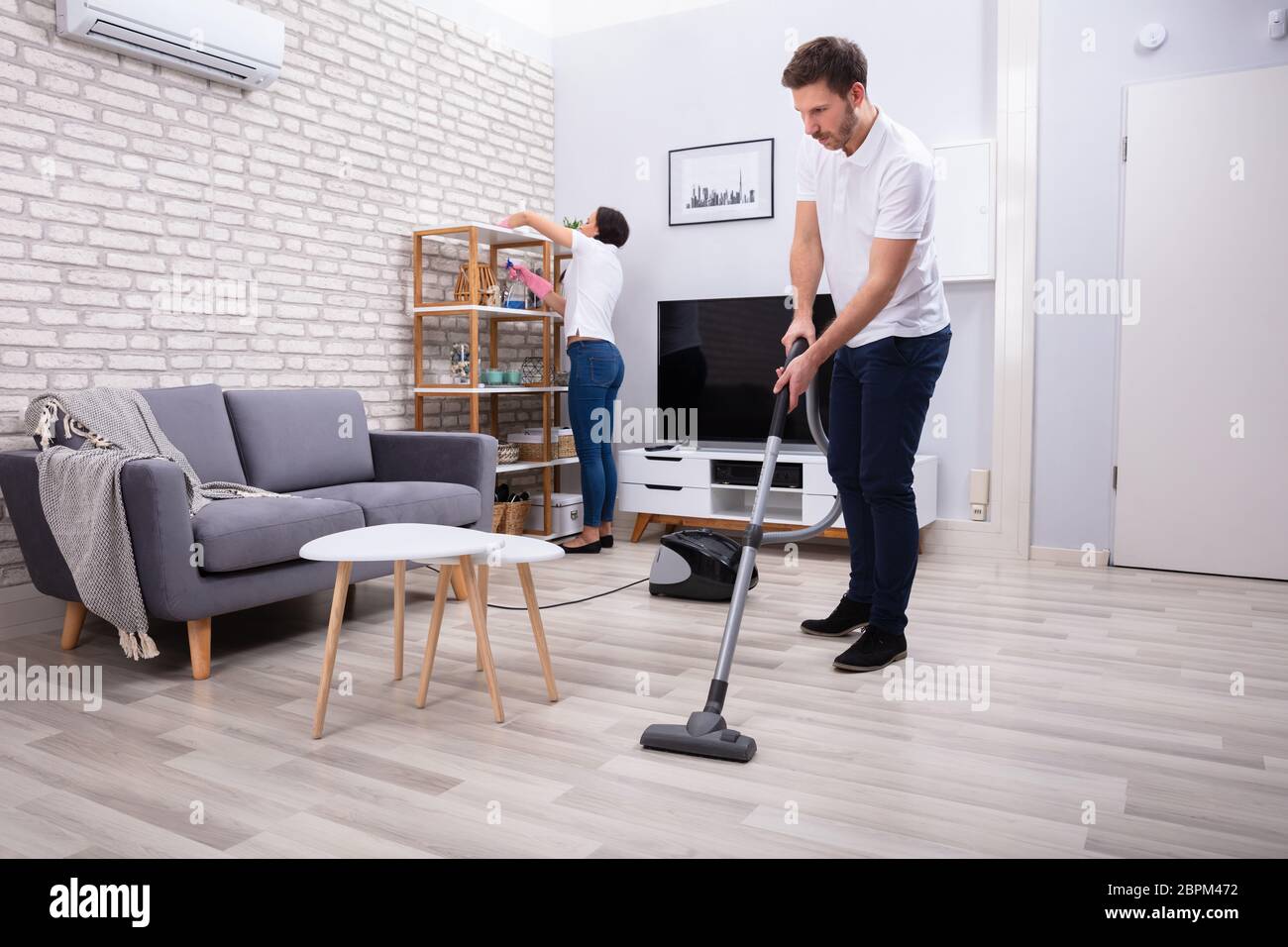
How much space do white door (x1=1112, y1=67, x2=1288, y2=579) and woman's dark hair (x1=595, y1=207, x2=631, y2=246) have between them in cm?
210

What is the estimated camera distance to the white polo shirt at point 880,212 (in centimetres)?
225

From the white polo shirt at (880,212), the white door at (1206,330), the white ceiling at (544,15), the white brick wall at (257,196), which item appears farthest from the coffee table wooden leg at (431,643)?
the white ceiling at (544,15)

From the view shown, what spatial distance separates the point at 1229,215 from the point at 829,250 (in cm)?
207

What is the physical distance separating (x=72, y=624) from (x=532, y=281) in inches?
95.1

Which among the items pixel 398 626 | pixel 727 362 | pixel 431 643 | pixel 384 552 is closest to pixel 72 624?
pixel 398 626

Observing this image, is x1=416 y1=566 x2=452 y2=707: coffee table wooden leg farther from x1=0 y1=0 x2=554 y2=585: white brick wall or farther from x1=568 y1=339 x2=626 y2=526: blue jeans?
x1=568 y1=339 x2=626 y2=526: blue jeans

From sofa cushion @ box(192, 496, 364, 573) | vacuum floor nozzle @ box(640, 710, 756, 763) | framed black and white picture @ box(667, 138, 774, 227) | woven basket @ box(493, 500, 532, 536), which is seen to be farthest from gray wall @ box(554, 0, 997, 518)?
vacuum floor nozzle @ box(640, 710, 756, 763)

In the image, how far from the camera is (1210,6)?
368cm

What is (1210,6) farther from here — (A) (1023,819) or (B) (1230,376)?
(A) (1023,819)

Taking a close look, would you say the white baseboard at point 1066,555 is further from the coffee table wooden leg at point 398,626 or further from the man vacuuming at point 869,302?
the coffee table wooden leg at point 398,626

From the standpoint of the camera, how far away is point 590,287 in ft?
14.2

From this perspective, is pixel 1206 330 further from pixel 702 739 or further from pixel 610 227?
pixel 702 739

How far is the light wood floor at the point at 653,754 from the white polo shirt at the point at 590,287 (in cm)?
159

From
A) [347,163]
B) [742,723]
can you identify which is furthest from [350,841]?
[347,163]
